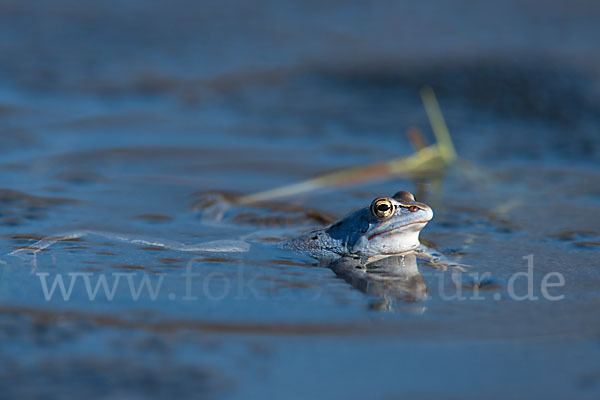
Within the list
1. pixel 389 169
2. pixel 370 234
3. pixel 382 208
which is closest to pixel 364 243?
pixel 370 234

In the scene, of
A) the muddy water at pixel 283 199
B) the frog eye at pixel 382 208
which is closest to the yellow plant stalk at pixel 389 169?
the muddy water at pixel 283 199

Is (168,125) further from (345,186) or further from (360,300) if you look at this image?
(360,300)

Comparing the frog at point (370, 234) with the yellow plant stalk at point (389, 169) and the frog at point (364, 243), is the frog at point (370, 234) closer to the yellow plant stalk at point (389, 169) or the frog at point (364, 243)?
the frog at point (364, 243)

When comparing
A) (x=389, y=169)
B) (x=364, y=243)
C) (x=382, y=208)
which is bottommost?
(x=364, y=243)

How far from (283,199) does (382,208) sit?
1382 mm

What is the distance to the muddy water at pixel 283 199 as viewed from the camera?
352 centimetres

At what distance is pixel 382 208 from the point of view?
5109 mm

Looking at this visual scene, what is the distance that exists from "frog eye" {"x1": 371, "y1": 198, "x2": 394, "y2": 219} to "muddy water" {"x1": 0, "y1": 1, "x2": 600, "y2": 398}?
38cm

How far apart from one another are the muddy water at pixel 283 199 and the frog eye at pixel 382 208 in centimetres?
38

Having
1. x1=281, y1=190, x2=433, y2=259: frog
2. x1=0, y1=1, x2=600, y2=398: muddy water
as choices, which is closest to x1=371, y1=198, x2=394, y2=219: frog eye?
x1=281, y1=190, x2=433, y2=259: frog

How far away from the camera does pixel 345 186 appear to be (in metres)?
6.57

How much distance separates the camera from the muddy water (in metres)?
3.52

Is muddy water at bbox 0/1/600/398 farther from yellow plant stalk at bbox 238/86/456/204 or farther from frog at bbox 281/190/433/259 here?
frog at bbox 281/190/433/259

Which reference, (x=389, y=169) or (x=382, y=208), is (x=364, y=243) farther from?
(x=389, y=169)
